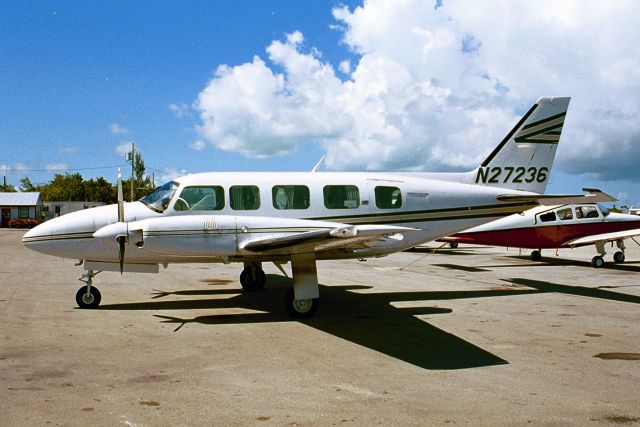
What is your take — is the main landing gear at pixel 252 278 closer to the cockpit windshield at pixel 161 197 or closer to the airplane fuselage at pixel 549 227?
the cockpit windshield at pixel 161 197

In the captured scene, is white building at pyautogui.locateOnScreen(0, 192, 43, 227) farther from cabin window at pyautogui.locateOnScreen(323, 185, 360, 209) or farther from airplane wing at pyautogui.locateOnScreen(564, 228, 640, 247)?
cabin window at pyautogui.locateOnScreen(323, 185, 360, 209)

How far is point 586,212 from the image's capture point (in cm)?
2162

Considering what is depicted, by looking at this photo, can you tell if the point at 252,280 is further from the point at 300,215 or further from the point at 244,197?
the point at 244,197

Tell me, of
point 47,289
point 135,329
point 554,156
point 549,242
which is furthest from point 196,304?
point 549,242

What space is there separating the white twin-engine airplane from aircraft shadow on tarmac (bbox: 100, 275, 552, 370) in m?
0.79

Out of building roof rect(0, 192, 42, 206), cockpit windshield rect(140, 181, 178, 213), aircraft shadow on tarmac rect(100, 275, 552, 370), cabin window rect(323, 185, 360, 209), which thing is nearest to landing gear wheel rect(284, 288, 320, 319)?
aircraft shadow on tarmac rect(100, 275, 552, 370)

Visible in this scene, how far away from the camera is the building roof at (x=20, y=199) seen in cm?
8225

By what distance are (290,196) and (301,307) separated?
258 centimetres

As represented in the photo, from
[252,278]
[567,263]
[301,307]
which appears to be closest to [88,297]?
[252,278]

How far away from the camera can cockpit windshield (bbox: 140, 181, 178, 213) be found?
10891 mm

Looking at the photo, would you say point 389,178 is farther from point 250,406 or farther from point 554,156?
point 250,406

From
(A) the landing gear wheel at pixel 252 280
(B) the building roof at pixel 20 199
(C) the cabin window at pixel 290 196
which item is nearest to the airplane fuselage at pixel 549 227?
(A) the landing gear wheel at pixel 252 280

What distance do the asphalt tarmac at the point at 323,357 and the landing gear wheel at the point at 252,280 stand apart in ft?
1.60

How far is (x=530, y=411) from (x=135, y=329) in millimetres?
6453
